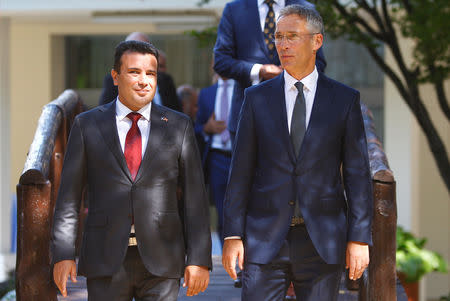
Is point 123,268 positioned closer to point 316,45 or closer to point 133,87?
point 133,87

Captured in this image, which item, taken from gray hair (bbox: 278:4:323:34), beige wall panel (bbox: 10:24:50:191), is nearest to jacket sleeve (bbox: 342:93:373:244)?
gray hair (bbox: 278:4:323:34)

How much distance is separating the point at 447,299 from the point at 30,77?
352 inches

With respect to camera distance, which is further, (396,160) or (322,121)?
(396,160)

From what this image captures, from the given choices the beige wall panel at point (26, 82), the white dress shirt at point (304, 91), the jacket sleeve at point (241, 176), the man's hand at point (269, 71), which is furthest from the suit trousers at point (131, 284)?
the beige wall panel at point (26, 82)

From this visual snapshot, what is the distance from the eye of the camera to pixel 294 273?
11.6 ft

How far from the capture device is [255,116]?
358 centimetres

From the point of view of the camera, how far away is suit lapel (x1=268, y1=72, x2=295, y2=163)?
11.6 ft

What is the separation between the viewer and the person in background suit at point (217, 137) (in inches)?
238

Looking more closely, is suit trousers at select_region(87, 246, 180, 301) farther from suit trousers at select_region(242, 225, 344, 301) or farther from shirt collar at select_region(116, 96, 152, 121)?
shirt collar at select_region(116, 96, 152, 121)

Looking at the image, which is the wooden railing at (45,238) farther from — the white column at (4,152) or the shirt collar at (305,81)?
the white column at (4,152)

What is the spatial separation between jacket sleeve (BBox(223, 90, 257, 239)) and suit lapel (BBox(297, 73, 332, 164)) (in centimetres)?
23

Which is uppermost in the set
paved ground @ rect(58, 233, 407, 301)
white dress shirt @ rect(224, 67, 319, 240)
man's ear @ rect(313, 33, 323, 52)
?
man's ear @ rect(313, 33, 323, 52)

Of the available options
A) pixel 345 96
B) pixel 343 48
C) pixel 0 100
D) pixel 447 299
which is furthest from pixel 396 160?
pixel 345 96

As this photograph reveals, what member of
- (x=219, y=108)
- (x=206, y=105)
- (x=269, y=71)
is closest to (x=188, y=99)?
(x=206, y=105)
